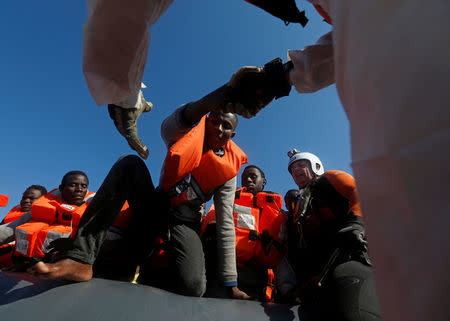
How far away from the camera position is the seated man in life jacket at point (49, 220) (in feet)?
6.07

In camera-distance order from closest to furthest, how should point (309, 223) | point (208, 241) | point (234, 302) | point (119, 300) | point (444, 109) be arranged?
point (444, 109) → point (119, 300) → point (234, 302) → point (309, 223) → point (208, 241)

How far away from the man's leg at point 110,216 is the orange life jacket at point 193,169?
0.14 m

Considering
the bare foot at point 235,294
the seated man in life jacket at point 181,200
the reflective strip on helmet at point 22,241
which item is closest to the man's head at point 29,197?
the reflective strip on helmet at point 22,241

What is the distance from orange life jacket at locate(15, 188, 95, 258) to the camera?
6.05 feet

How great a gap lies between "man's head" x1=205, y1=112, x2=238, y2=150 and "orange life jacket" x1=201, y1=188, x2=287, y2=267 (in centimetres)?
60

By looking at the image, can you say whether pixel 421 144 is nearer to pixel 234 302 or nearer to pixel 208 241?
pixel 234 302

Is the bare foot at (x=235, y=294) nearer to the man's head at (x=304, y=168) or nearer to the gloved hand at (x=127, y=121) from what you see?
the gloved hand at (x=127, y=121)

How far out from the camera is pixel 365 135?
239 millimetres

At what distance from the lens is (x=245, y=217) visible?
6.30ft

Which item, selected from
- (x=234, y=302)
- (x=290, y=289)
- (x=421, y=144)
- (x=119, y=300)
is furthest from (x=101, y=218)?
(x=421, y=144)

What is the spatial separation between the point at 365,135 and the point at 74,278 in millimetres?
1214

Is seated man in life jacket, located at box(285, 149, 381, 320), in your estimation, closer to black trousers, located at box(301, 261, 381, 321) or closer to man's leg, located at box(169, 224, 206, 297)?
black trousers, located at box(301, 261, 381, 321)

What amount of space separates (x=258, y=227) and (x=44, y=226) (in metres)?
1.87

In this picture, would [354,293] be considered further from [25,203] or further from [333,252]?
[25,203]
